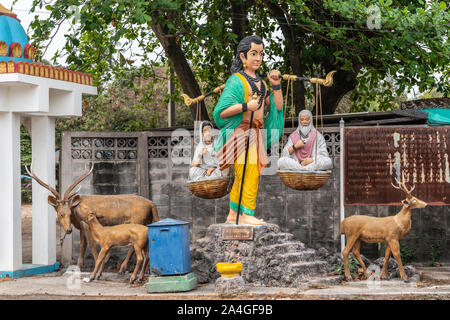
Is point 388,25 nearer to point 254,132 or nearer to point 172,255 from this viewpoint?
point 254,132

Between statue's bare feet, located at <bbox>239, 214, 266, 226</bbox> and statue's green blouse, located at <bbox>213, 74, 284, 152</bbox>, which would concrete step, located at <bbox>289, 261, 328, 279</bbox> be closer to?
statue's bare feet, located at <bbox>239, 214, 266, 226</bbox>

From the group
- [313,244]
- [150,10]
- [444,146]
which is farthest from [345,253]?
[150,10]

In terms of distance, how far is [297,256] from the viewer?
9594mm

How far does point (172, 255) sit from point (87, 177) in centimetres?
320

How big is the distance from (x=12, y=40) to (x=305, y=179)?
209 inches

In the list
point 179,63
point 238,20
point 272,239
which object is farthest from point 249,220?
point 238,20

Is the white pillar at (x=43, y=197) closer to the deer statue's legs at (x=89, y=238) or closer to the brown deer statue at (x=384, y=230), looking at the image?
the deer statue's legs at (x=89, y=238)

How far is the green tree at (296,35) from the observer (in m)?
11.1

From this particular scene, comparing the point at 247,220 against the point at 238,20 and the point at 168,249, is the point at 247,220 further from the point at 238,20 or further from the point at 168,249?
the point at 238,20

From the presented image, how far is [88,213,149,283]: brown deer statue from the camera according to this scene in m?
9.70

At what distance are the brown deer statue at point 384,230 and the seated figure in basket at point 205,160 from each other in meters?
2.14

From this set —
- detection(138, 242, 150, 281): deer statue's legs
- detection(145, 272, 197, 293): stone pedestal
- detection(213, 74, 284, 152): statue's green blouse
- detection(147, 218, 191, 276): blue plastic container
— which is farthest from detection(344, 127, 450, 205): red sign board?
detection(138, 242, 150, 281): deer statue's legs

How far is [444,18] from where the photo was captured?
10898 millimetres

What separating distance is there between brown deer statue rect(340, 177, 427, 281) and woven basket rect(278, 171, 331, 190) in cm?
79
